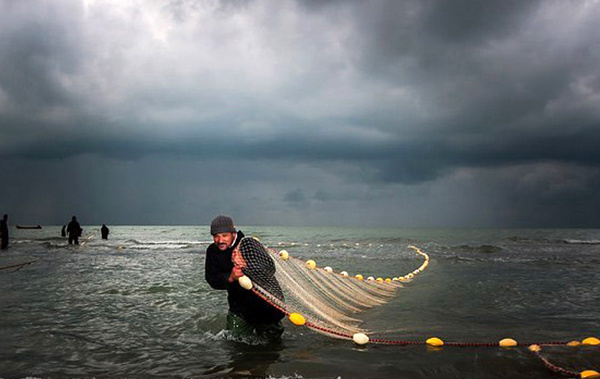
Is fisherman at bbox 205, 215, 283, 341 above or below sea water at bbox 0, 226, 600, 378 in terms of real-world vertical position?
above

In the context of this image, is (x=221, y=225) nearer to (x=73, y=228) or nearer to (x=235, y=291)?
(x=235, y=291)

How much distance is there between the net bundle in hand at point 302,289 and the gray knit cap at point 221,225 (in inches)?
12.8

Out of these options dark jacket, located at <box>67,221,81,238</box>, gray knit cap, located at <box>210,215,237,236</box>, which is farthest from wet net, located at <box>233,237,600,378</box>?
dark jacket, located at <box>67,221,81,238</box>

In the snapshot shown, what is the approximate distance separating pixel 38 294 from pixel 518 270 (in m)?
16.5

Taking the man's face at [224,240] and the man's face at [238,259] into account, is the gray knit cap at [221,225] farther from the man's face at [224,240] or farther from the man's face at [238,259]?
the man's face at [238,259]

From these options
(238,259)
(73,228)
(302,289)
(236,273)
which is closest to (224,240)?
(238,259)

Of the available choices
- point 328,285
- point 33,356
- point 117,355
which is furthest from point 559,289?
point 33,356

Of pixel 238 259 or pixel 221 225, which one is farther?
pixel 221 225

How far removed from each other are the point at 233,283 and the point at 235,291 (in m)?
0.21

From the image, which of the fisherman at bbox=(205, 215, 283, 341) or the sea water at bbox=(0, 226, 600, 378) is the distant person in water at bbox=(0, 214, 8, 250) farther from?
Result: the fisherman at bbox=(205, 215, 283, 341)

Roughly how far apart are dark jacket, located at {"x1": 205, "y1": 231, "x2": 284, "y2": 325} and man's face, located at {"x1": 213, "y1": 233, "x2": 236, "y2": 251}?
2.2 inches

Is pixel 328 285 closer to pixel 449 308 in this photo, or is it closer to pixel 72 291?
pixel 449 308

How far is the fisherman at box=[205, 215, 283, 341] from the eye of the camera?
4.88 m

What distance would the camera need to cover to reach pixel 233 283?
496 cm
